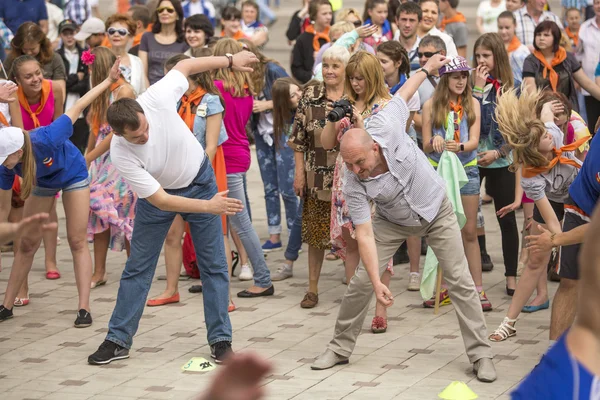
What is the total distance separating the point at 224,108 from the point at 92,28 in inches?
142

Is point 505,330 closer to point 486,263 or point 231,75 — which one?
point 486,263

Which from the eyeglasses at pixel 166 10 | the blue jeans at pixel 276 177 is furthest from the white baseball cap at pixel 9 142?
the eyeglasses at pixel 166 10

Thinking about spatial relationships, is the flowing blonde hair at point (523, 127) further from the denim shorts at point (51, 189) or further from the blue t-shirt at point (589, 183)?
the denim shorts at point (51, 189)

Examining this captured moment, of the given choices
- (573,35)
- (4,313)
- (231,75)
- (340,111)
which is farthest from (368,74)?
(573,35)

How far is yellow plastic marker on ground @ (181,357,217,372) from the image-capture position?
6387mm

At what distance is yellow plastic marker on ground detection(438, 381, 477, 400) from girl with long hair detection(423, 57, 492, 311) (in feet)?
5.89

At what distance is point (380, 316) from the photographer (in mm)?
7102

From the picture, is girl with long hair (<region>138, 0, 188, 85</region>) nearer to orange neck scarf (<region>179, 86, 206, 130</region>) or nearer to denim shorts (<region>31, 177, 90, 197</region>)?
orange neck scarf (<region>179, 86, 206, 130</region>)

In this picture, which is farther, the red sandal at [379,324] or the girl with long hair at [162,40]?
the girl with long hair at [162,40]

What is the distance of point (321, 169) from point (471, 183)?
3.60 ft

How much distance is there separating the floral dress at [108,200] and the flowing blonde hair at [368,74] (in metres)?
2.20

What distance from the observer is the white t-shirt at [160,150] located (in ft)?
20.0

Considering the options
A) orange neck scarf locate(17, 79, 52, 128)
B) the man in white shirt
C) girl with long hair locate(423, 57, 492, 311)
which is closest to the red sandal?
girl with long hair locate(423, 57, 492, 311)

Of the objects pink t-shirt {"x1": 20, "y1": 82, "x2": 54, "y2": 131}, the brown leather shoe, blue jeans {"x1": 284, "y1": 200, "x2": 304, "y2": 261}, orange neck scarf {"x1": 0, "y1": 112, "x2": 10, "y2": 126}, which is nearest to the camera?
the brown leather shoe
